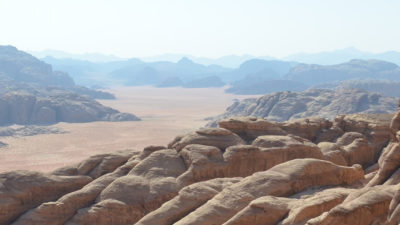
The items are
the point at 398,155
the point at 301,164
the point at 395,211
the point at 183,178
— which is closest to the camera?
the point at 395,211

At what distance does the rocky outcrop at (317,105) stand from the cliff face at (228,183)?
212 feet

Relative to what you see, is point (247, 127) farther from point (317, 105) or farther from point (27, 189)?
point (317, 105)

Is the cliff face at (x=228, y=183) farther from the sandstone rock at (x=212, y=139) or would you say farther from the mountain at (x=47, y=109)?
the mountain at (x=47, y=109)

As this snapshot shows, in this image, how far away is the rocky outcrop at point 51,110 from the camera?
357 feet

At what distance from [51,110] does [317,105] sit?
5828 cm

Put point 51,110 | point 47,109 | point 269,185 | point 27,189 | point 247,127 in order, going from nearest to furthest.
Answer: point 269,185 → point 27,189 → point 247,127 → point 47,109 → point 51,110

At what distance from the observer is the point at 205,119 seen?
122500 mm

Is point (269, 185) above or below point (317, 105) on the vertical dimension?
above

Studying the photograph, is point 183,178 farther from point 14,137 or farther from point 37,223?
point 14,137

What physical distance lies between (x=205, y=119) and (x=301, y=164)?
102m

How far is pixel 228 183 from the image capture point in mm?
22297

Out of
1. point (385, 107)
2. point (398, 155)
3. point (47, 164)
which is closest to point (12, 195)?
point (398, 155)

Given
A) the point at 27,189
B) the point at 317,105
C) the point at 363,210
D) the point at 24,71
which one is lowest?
the point at 317,105

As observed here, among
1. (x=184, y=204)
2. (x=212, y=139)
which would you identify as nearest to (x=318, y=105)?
(x=212, y=139)
